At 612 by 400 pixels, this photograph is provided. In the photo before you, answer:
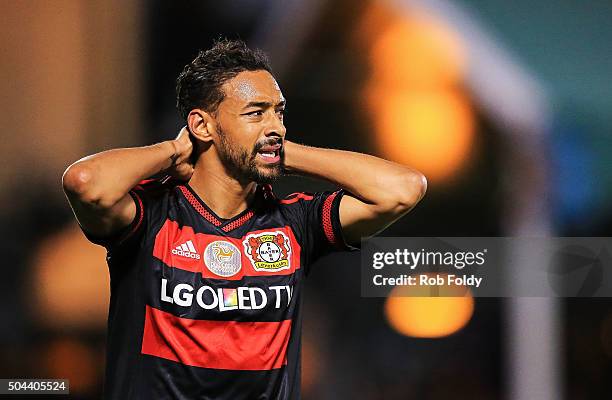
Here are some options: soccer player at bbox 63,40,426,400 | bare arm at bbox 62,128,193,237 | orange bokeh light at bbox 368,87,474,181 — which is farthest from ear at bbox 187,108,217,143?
orange bokeh light at bbox 368,87,474,181

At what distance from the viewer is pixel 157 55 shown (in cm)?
371

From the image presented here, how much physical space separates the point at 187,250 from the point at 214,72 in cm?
49

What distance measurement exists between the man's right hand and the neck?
3 cm

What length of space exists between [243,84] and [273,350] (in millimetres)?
701

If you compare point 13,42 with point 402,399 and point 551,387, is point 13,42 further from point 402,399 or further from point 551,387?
point 551,387

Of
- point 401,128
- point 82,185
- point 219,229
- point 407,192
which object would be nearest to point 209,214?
point 219,229

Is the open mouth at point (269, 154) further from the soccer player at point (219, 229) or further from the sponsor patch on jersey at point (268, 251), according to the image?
the sponsor patch on jersey at point (268, 251)

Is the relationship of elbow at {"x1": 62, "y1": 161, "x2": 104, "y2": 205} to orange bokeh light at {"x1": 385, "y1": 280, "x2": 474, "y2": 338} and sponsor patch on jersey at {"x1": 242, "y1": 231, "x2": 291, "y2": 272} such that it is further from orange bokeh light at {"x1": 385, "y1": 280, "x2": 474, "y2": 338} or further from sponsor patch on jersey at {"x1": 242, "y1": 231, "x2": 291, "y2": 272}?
orange bokeh light at {"x1": 385, "y1": 280, "x2": 474, "y2": 338}

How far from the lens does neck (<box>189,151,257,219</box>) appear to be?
231 centimetres

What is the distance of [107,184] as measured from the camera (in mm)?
2029

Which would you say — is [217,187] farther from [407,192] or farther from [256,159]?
[407,192]

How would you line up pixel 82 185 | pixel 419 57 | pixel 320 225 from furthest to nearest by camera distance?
pixel 419 57, pixel 320 225, pixel 82 185

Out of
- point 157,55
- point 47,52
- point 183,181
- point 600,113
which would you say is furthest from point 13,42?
point 600,113

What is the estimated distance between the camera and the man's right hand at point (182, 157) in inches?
89.0
